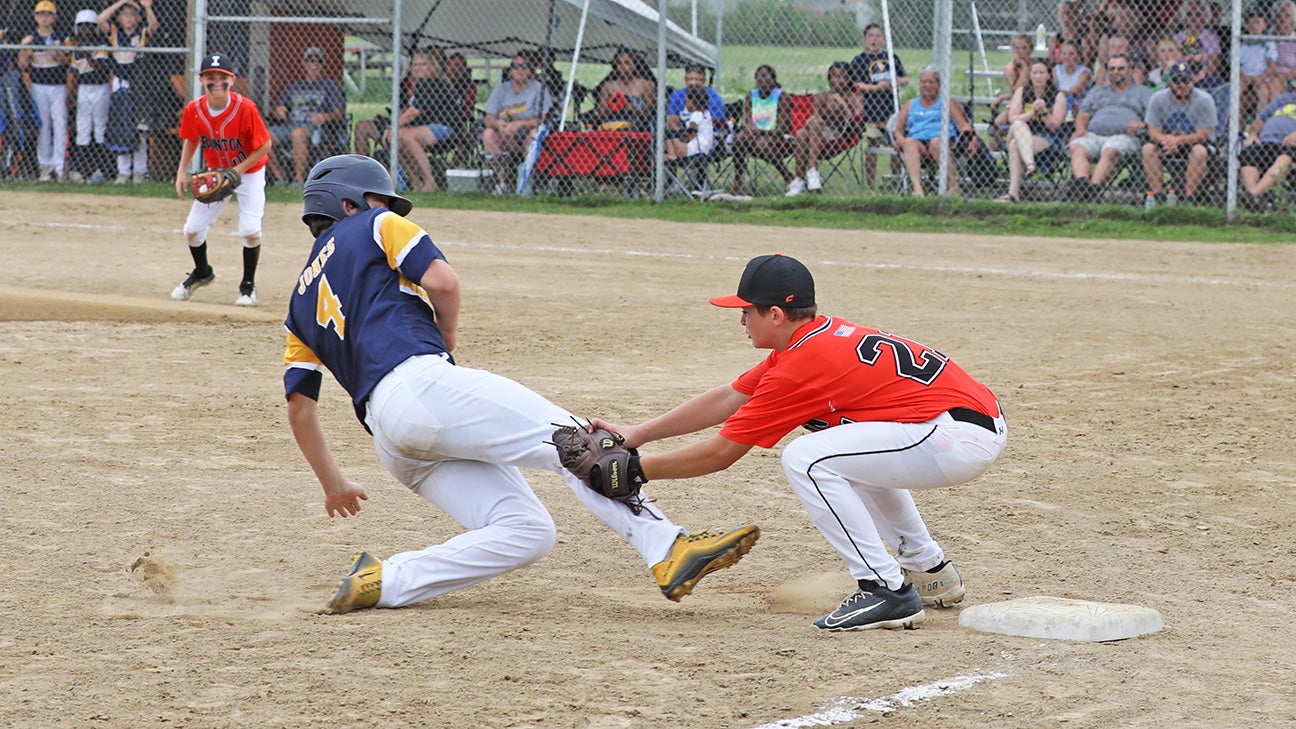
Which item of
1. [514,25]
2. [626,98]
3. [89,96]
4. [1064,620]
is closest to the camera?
[1064,620]

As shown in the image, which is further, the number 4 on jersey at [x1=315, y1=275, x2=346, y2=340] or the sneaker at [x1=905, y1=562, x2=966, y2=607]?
the sneaker at [x1=905, y1=562, x2=966, y2=607]

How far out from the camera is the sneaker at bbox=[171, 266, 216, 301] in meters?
10.8

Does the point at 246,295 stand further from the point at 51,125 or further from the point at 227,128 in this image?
the point at 51,125

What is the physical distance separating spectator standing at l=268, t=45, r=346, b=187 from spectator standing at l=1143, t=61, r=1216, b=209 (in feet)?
28.8

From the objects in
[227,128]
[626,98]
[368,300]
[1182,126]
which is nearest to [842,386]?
[368,300]

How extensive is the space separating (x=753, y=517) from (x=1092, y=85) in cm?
1068

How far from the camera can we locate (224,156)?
1106cm

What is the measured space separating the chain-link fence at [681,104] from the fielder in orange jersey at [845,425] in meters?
10.8

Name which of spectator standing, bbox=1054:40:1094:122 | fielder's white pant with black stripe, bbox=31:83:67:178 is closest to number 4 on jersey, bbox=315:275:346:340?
spectator standing, bbox=1054:40:1094:122

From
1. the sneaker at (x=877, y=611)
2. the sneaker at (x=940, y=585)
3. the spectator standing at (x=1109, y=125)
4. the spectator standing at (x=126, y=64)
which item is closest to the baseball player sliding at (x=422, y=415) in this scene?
the sneaker at (x=877, y=611)

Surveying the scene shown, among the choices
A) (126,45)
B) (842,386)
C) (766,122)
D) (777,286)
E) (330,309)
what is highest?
(126,45)

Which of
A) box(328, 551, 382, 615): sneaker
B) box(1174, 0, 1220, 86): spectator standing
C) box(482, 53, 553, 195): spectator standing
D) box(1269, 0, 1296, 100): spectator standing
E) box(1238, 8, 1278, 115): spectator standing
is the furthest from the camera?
box(482, 53, 553, 195): spectator standing

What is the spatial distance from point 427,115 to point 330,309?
12.7m

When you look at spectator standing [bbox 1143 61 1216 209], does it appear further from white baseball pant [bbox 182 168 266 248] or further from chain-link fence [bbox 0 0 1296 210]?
white baseball pant [bbox 182 168 266 248]
